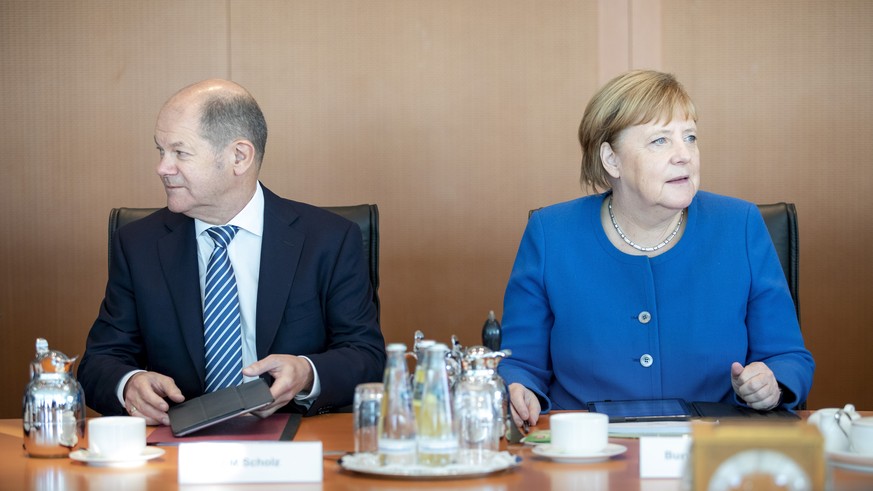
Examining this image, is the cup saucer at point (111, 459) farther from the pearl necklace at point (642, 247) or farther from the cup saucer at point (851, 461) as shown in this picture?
the pearl necklace at point (642, 247)

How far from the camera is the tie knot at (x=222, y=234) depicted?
8.98 feet

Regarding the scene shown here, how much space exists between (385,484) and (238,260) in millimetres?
1274

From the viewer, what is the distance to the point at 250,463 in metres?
1.62

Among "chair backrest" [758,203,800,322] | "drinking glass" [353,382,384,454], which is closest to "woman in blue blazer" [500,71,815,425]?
"chair backrest" [758,203,800,322]

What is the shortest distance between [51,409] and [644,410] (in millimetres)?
1102

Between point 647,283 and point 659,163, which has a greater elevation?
point 659,163

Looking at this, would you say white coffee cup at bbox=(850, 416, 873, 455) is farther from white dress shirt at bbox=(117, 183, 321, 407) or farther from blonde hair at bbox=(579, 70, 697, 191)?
white dress shirt at bbox=(117, 183, 321, 407)

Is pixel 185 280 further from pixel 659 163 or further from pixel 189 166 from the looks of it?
pixel 659 163

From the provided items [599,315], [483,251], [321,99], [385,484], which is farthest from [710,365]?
[321,99]

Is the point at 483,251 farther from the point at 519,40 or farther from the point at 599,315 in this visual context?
the point at 599,315

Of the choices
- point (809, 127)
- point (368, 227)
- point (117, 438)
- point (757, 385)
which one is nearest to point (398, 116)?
point (368, 227)

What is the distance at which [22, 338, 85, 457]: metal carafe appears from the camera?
1.87 m

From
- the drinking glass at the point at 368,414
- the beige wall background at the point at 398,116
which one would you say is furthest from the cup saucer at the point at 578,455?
the beige wall background at the point at 398,116

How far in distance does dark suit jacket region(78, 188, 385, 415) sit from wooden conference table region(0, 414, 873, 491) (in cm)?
76
